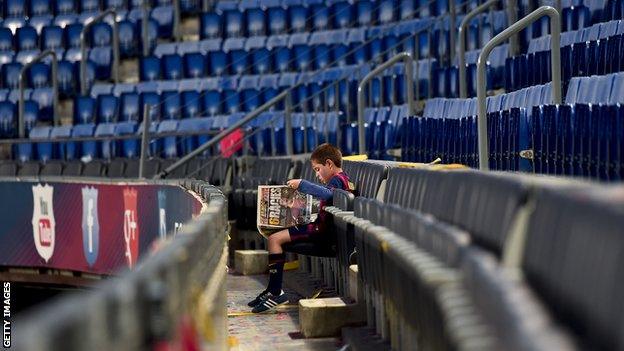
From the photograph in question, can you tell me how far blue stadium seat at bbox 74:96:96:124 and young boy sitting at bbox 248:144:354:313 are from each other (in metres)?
12.4

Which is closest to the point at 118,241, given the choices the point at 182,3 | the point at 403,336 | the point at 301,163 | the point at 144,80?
the point at 301,163

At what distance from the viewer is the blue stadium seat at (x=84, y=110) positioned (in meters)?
22.7

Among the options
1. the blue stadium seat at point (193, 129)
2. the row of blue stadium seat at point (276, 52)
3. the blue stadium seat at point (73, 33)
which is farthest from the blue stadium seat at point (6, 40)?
the blue stadium seat at point (193, 129)

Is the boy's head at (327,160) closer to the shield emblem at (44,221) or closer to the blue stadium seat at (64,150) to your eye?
the shield emblem at (44,221)

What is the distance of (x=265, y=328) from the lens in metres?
10.0

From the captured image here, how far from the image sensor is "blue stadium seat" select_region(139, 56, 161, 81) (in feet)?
76.3

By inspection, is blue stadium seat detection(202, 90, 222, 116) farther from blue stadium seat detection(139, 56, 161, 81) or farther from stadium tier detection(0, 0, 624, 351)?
blue stadium seat detection(139, 56, 161, 81)

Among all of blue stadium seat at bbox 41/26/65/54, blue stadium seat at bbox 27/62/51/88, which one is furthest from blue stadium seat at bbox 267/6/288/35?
blue stadium seat at bbox 41/26/65/54

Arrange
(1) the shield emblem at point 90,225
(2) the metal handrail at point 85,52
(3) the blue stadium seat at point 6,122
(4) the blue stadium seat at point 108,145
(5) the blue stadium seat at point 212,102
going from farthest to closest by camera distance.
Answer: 1. (2) the metal handrail at point 85,52
2. (3) the blue stadium seat at point 6,122
3. (5) the blue stadium seat at point 212,102
4. (4) the blue stadium seat at point 108,145
5. (1) the shield emblem at point 90,225

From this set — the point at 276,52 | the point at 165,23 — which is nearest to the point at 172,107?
the point at 276,52

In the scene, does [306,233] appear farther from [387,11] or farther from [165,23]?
[165,23]

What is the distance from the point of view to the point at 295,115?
19.2 metres

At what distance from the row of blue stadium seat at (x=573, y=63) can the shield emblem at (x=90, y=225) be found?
442cm

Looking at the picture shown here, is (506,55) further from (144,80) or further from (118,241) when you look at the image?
(144,80)
